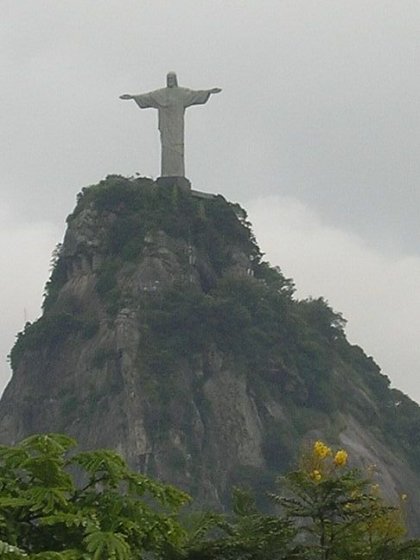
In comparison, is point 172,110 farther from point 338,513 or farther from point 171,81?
point 338,513

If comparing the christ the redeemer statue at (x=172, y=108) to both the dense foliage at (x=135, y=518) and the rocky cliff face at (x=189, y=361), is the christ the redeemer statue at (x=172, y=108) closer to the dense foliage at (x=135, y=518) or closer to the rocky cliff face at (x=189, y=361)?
the rocky cliff face at (x=189, y=361)

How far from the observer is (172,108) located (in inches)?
2009

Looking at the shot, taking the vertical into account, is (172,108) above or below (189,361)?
above

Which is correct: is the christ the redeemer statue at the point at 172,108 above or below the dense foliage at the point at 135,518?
above

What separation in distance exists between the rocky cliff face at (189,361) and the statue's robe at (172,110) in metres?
1.88

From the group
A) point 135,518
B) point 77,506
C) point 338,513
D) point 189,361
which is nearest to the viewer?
point 77,506

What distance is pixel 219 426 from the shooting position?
47625 mm

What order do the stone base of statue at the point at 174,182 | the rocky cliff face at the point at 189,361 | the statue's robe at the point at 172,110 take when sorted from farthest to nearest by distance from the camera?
the stone base of statue at the point at 174,182 → the statue's robe at the point at 172,110 → the rocky cliff face at the point at 189,361

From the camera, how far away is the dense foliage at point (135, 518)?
599cm

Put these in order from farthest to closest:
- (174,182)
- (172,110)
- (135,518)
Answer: (174,182) → (172,110) → (135,518)

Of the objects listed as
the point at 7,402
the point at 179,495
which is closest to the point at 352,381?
the point at 7,402

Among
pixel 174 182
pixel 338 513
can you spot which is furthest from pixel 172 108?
pixel 338 513

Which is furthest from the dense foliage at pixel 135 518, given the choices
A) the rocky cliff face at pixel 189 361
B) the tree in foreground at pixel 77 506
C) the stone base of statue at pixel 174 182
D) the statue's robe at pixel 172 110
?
the stone base of statue at pixel 174 182

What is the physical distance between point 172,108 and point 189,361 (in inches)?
424
